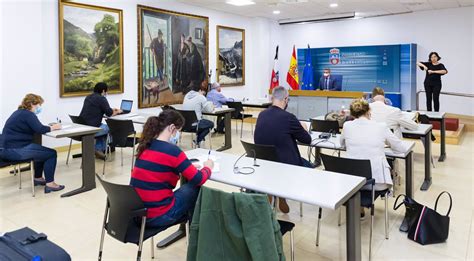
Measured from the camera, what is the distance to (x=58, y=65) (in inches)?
245

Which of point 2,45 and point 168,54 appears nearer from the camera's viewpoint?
point 2,45

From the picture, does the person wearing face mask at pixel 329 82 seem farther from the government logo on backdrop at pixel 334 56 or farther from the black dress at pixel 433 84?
the black dress at pixel 433 84

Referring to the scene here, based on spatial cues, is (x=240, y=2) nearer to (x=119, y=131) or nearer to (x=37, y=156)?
(x=119, y=131)

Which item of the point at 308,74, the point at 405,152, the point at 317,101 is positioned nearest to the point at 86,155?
the point at 405,152

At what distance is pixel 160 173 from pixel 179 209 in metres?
0.31

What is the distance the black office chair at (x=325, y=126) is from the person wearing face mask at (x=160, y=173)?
2.72 metres

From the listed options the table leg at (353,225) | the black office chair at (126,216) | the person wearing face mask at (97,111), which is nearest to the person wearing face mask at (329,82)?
the person wearing face mask at (97,111)

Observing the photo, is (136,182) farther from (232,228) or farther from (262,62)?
(262,62)

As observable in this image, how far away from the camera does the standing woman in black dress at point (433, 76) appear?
800 centimetres

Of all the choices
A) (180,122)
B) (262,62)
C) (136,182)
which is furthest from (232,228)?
(262,62)

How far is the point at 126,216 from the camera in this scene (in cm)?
220

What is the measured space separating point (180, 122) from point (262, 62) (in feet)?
28.8

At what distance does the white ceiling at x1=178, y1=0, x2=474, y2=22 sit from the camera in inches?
330

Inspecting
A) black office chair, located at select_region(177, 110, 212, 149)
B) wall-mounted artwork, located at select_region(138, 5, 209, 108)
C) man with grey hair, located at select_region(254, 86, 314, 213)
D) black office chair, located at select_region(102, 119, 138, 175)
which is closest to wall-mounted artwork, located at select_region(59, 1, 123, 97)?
wall-mounted artwork, located at select_region(138, 5, 209, 108)
